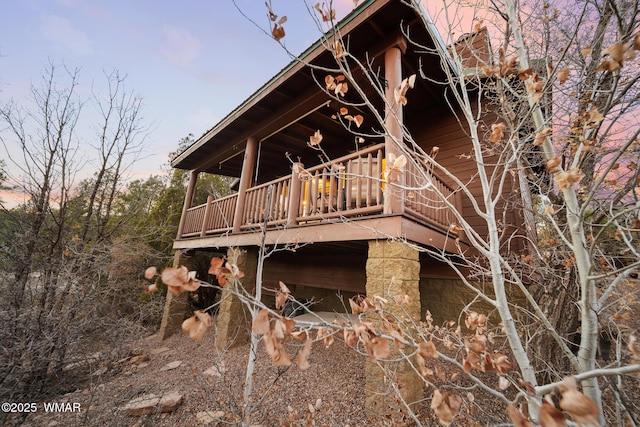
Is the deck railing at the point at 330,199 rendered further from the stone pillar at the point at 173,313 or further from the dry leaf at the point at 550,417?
the dry leaf at the point at 550,417

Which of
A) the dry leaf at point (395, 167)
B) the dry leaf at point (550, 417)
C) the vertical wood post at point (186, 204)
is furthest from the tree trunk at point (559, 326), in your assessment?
the vertical wood post at point (186, 204)

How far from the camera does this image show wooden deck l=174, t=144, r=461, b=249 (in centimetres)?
291

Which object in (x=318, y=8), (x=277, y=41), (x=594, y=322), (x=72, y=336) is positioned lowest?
(x=72, y=336)

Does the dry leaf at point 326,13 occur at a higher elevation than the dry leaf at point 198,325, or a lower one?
higher

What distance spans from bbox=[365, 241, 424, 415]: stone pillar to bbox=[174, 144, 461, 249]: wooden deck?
214mm

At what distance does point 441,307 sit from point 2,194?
9.32m

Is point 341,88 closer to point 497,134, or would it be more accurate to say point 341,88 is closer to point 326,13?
point 326,13

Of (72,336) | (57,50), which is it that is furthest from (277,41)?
(57,50)

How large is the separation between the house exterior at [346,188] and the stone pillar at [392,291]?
0.02 m

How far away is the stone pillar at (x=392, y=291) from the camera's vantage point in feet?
8.91

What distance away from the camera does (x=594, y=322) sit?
3.85ft

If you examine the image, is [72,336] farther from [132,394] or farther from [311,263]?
[311,263]

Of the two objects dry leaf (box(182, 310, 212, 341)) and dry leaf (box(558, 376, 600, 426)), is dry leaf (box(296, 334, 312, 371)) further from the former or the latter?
dry leaf (box(558, 376, 600, 426))

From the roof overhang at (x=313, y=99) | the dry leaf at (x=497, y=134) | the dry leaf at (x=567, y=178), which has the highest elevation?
the roof overhang at (x=313, y=99)
